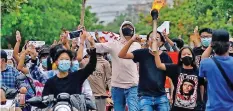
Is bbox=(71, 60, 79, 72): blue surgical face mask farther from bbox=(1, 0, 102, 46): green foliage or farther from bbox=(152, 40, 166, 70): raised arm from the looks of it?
bbox=(1, 0, 102, 46): green foliage

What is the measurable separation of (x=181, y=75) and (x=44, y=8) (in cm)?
2936

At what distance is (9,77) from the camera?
36.8 ft

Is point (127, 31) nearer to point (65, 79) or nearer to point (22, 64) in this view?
point (22, 64)

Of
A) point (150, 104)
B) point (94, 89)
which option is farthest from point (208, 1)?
point (150, 104)

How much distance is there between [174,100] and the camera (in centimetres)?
1071

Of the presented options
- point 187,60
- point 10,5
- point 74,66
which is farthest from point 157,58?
point 10,5

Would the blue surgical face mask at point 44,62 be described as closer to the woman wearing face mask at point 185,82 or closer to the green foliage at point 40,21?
the woman wearing face mask at point 185,82

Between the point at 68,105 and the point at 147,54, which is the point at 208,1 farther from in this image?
the point at 68,105

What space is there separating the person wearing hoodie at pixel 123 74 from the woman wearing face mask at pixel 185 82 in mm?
1853

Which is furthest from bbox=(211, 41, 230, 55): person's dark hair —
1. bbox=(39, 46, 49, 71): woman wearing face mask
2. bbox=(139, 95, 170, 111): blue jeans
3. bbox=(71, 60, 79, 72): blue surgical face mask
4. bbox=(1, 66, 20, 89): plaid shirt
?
bbox=(39, 46, 49, 71): woman wearing face mask

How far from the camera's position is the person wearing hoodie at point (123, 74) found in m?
12.5

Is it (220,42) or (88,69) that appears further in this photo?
(88,69)

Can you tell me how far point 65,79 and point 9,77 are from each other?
1.49 m

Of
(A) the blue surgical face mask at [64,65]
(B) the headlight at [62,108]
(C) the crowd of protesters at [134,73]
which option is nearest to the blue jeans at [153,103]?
(C) the crowd of protesters at [134,73]
